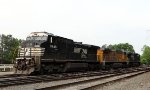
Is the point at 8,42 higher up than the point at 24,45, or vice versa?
the point at 8,42

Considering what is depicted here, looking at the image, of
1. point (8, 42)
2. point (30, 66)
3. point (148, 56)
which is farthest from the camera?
point (148, 56)

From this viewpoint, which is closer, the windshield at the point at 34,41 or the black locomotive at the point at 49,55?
the black locomotive at the point at 49,55

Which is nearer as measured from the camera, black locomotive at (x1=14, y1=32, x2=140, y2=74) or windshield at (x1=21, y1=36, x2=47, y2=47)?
black locomotive at (x1=14, y1=32, x2=140, y2=74)

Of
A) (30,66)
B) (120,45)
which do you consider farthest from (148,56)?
(30,66)

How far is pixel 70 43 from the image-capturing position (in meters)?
25.7

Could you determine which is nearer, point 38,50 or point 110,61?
point 38,50

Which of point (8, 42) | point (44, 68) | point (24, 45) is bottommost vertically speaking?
point (44, 68)

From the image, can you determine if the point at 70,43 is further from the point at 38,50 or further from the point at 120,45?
the point at 120,45

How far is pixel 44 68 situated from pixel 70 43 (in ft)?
15.6

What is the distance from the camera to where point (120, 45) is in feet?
543

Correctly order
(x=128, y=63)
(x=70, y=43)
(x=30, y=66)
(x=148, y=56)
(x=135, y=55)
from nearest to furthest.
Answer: (x=30, y=66) < (x=70, y=43) < (x=128, y=63) < (x=135, y=55) < (x=148, y=56)

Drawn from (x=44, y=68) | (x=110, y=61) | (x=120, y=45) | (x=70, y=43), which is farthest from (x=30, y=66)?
Result: (x=120, y=45)

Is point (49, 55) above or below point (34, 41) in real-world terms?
below

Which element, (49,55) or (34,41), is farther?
(34,41)
